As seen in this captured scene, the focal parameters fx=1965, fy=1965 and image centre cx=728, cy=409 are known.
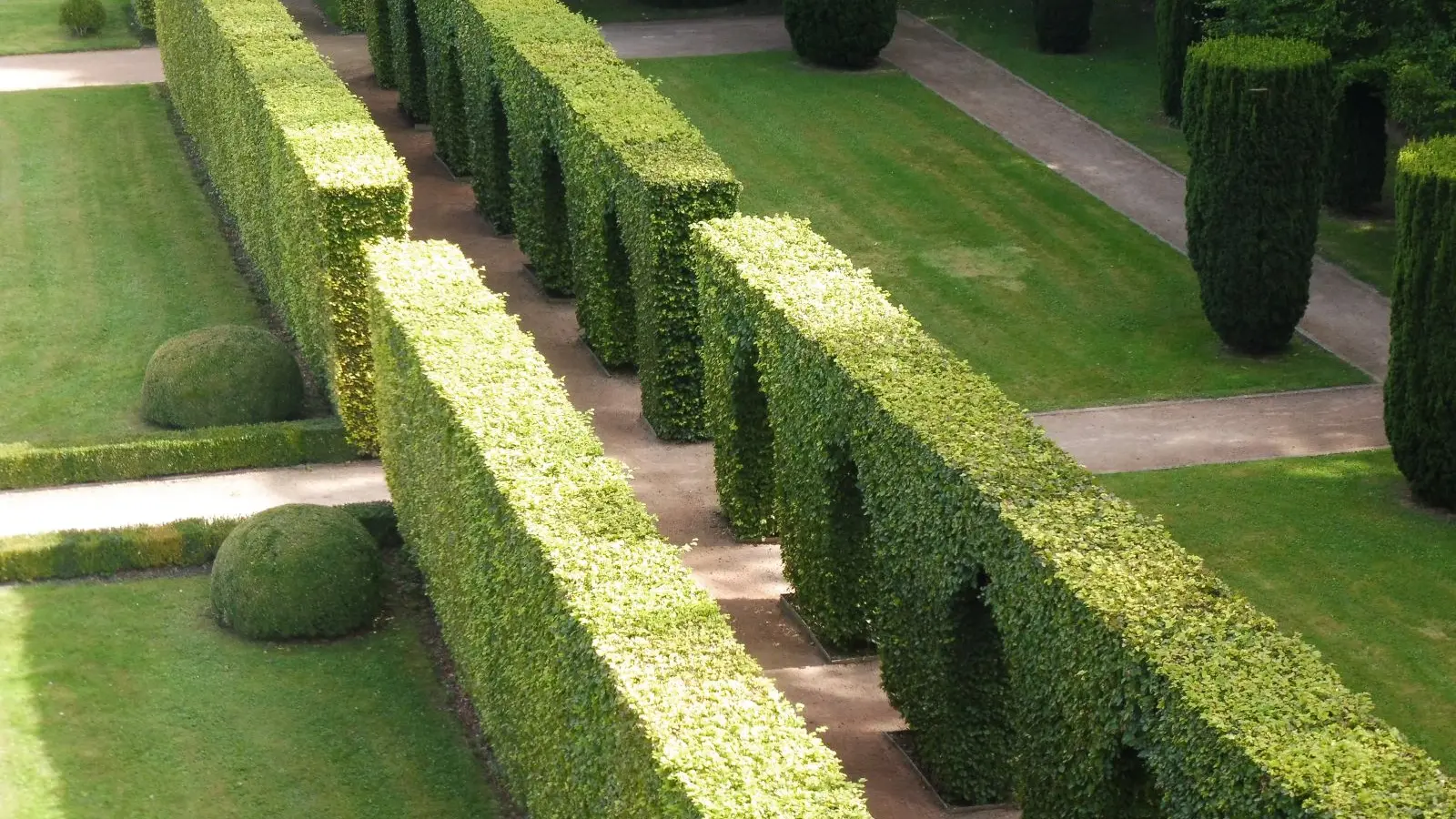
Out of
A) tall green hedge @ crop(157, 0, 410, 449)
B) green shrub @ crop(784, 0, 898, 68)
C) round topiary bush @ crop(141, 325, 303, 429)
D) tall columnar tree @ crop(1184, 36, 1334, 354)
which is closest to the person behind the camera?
tall green hedge @ crop(157, 0, 410, 449)

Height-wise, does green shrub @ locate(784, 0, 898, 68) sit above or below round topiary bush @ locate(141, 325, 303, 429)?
above

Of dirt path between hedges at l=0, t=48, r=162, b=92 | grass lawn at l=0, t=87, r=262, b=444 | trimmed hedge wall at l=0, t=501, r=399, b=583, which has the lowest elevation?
trimmed hedge wall at l=0, t=501, r=399, b=583

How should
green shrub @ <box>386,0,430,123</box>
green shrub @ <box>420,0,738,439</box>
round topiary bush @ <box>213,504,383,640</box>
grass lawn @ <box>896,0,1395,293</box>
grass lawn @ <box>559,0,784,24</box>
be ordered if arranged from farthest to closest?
grass lawn @ <box>559,0,784,24</box>
green shrub @ <box>386,0,430,123</box>
grass lawn @ <box>896,0,1395,293</box>
green shrub @ <box>420,0,738,439</box>
round topiary bush @ <box>213,504,383,640</box>

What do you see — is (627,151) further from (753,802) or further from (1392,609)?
(753,802)

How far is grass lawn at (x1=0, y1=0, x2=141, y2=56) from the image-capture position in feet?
134

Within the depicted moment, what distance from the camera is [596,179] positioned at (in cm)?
2423

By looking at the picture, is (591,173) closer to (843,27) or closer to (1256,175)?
(1256,175)

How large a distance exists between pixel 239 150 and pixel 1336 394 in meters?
15.2

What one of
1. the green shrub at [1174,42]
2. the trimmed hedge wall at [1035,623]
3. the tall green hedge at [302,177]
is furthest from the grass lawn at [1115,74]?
the tall green hedge at [302,177]

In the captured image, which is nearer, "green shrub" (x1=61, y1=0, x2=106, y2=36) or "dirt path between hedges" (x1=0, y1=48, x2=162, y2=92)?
"dirt path between hedges" (x1=0, y1=48, x2=162, y2=92)

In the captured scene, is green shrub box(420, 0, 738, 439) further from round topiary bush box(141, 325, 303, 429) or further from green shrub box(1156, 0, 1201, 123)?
green shrub box(1156, 0, 1201, 123)

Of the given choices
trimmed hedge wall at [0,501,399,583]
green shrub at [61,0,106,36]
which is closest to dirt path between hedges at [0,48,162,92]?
green shrub at [61,0,106,36]

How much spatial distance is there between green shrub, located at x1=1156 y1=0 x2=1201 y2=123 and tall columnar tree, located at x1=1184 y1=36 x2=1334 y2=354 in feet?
27.9

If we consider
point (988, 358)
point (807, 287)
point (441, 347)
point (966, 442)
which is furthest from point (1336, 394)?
point (441, 347)
